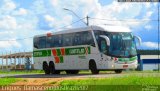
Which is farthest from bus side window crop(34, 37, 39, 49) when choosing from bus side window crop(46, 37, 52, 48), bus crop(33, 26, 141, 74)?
bus crop(33, 26, 141, 74)

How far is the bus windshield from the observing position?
109 feet

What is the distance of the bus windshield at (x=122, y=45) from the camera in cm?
3325

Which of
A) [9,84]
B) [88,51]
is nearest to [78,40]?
[88,51]

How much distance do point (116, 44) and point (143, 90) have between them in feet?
51.6

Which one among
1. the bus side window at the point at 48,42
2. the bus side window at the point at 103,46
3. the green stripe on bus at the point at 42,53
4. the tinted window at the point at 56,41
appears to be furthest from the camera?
the green stripe on bus at the point at 42,53

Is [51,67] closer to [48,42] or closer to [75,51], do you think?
[48,42]

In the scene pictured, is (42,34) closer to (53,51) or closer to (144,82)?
(53,51)

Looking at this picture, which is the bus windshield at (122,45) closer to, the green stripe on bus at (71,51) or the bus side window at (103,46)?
the bus side window at (103,46)

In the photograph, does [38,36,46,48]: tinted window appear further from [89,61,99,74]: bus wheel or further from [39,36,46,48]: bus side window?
[89,61,99,74]: bus wheel

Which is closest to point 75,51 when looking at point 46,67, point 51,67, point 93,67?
point 93,67

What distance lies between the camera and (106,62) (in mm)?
33000

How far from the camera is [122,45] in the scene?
110 ft

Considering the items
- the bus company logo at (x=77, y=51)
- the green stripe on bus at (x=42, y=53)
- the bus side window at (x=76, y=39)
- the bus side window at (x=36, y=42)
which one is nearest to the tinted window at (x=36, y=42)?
the bus side window at (x=36, y=42)

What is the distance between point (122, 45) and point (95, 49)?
6.37 ft
